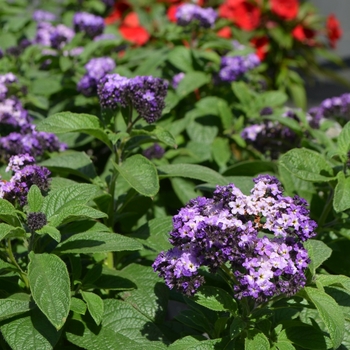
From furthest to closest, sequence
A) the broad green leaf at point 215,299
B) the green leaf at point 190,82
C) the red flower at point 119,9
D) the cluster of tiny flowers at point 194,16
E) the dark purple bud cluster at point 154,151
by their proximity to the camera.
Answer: the red flower at point 119,9
the cluster of tiny flowers at point 194,16
the green leaf at point 190,82
the dark purple bud cluster at point 154,151
the broad green leaf at point 215,299

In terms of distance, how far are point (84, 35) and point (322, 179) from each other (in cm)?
203

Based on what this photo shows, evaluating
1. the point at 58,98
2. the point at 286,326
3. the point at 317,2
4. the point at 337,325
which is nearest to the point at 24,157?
the point at 286,326

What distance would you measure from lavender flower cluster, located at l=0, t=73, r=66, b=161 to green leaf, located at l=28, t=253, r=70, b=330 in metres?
0.69

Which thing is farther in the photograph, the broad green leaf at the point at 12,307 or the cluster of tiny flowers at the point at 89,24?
the cluster of tiny flowers at the point at 89,24

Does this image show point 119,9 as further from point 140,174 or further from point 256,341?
point 256,341

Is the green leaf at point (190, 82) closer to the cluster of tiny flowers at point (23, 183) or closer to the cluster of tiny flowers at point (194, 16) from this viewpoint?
the cluster of tiny flowers at point (194, 16)

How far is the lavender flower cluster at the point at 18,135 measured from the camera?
2.12 m

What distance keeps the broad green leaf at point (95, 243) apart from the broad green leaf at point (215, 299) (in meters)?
0.19

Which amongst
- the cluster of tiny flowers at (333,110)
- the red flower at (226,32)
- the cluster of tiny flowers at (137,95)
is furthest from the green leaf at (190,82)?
the red flower at (226,32)

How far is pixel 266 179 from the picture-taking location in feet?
4.84

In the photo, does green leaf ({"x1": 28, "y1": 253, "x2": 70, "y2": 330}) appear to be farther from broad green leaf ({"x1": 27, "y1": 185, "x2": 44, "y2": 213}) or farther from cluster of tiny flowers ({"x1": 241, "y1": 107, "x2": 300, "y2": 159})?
cluster of tiny flowers ({"x1": 241, "y1": 107, "x2": 300, "y2": 159})

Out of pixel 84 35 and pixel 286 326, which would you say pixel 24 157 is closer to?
pixel 286 326

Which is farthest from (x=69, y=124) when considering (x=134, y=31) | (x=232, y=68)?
(x=134, y=31)

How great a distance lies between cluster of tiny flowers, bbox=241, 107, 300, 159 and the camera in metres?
2.59
